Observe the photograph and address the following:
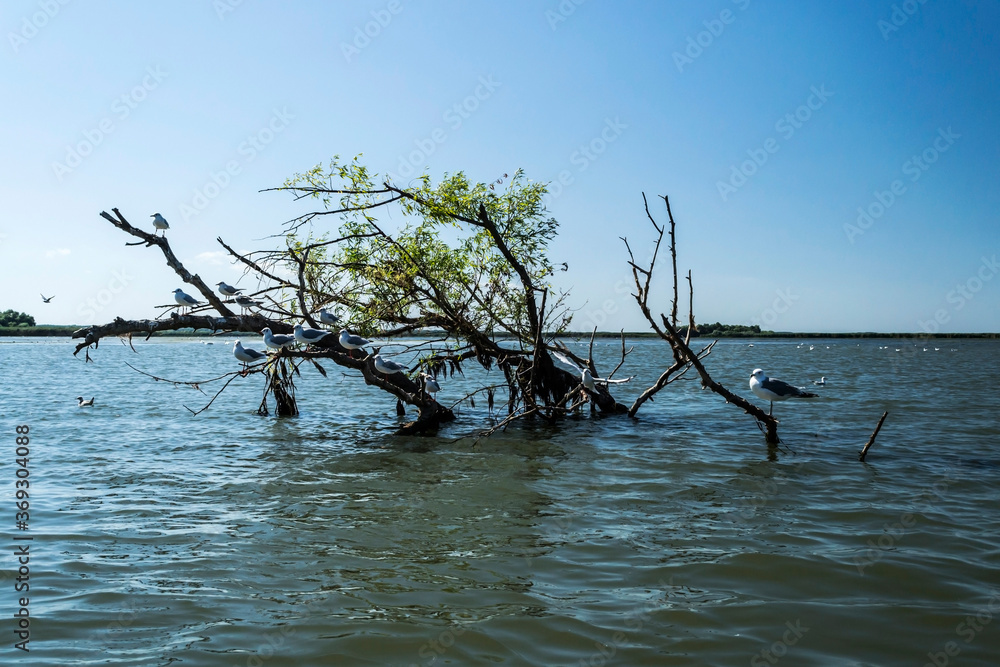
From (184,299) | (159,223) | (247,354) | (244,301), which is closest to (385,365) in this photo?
(247,354)

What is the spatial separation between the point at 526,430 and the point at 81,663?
1183 cm

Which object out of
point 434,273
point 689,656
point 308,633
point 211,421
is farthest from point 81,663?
point 211,421

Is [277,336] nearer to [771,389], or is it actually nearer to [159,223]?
[159,223]

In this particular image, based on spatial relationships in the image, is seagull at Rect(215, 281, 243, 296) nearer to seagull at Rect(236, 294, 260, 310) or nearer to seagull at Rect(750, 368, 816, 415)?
seagull at Rect(236, 294, 260, 310)

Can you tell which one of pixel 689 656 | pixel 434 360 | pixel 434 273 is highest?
pixel 434 273

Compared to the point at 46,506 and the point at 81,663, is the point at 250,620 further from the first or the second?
the point at 46,506

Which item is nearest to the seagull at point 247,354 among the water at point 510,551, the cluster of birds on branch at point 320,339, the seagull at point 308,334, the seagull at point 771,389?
the cluster of birds on branch at point 320,339

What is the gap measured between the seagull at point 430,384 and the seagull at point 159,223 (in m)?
6.43

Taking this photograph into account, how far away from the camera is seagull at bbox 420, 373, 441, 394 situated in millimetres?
14094

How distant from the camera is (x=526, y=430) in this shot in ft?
51.9

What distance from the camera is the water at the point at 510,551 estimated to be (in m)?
4.93

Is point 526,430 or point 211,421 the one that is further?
point 211,421

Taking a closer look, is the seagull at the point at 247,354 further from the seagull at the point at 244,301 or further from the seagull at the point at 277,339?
the seagull at the point at 244,301

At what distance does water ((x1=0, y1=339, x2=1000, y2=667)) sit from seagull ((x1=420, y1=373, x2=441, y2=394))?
1.23 meters
